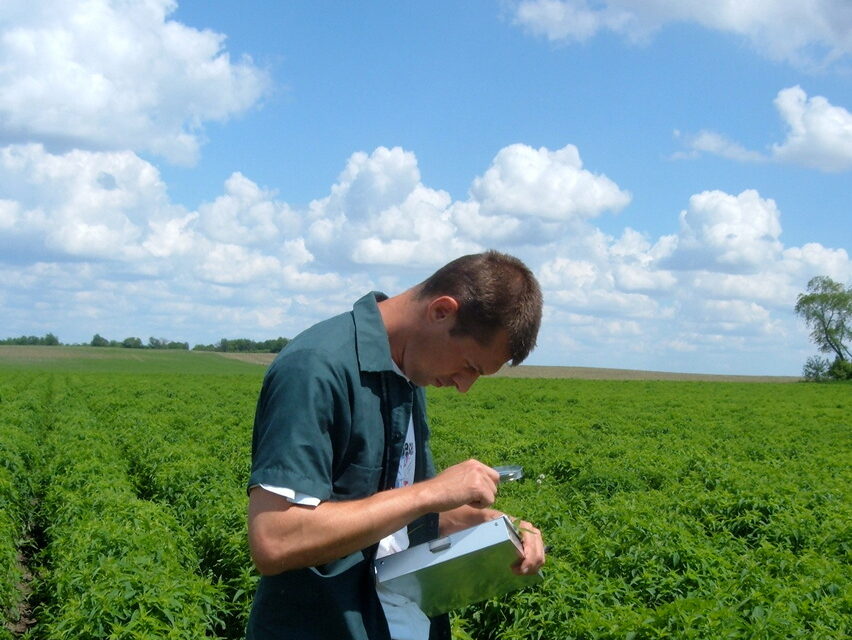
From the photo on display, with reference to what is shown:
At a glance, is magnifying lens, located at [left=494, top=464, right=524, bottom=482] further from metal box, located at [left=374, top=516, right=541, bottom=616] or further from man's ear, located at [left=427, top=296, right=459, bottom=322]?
man's ear, located at [left=427, top=296, right=459, bottom=322]

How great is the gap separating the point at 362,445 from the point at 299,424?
230mm

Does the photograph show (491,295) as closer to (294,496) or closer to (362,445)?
(362,445)

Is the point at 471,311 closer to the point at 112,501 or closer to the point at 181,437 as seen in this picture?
the point at 112,501

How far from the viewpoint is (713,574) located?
20.6ft

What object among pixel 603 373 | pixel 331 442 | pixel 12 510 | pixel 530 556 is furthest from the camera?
pixel 603 373

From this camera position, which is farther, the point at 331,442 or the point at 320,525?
the point at 331,442

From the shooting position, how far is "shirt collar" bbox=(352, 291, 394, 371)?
208 centimetres

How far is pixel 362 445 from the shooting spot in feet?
6.84

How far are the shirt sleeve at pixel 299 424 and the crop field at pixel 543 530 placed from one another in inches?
142

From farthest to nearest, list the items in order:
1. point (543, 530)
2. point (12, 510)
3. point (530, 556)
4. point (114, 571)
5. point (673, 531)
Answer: point (12, 510) → point (543, 530) → point (673, 531) → point (114, 571) → point (530, 556)

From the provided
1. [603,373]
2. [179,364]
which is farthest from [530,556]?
[179,364]

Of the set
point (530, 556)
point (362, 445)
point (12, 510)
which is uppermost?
point (362, 445)

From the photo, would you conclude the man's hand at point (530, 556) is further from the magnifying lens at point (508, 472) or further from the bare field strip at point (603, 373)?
the bare field strip at point (603, 373)

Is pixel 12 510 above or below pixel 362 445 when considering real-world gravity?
below
